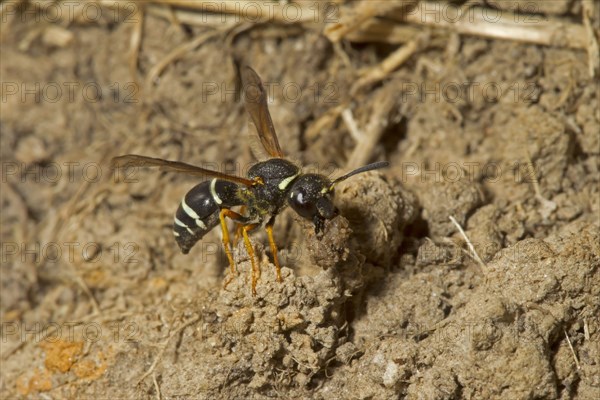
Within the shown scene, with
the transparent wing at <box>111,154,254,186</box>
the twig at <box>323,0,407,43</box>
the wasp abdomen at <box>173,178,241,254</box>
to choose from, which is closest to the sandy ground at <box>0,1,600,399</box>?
the twig at <box>323,0,407,43</box>

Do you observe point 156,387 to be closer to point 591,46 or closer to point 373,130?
point 373,130

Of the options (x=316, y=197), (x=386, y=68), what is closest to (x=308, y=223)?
(x=316, y=197)

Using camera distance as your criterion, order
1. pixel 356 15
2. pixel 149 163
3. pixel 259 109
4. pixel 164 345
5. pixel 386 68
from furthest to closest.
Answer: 1. pixel 386 68
2. pixel 356 15
3. pixel 259 109
4. pixel 164 345
5. pixel 149 163

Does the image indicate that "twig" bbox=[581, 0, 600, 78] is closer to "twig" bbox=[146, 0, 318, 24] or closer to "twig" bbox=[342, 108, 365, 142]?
"twig" bbox=[342, 108, 365, 142]

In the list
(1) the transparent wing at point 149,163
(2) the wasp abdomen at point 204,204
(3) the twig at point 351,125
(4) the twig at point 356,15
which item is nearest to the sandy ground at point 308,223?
(3) the twig at point 351,125

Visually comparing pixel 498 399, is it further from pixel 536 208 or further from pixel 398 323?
pixel 536 208

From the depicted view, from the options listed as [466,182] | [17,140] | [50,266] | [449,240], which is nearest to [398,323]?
[449,240]
